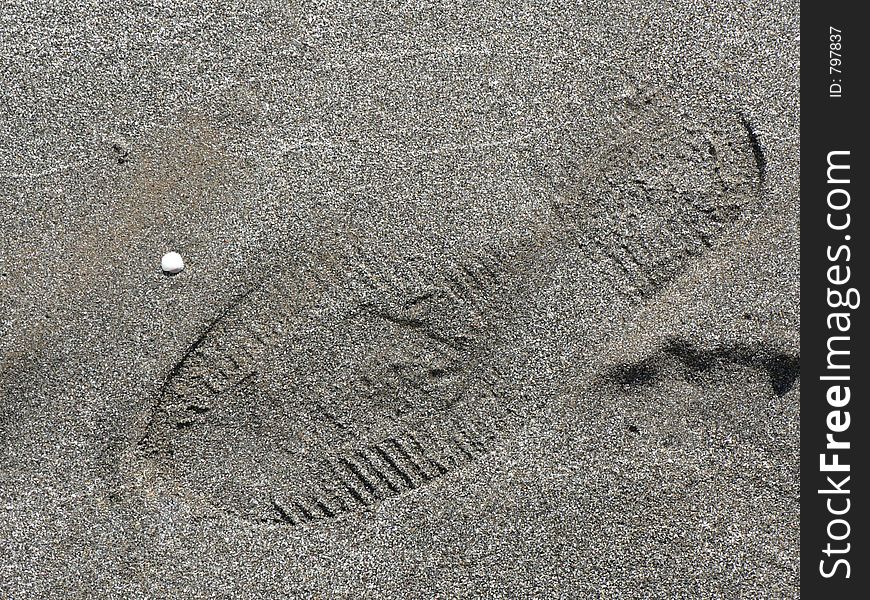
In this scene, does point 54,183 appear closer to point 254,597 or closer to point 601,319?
point 254,597

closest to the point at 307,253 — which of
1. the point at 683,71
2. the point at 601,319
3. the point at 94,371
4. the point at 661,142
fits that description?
the point at 94,371

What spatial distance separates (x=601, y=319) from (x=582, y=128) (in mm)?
698

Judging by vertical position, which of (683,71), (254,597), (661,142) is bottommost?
(254,597)

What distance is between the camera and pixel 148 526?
8.27ft

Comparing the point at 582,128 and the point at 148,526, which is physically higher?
the point at 582,128

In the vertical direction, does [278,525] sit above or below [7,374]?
below

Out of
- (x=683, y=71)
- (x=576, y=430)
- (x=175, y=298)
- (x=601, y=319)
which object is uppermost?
(x=683, y=71)

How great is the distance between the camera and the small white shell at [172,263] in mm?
2506

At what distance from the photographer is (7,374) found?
252 cm

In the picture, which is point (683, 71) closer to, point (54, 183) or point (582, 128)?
point (582, 128)

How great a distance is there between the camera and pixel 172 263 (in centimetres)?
251

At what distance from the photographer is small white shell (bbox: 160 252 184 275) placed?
251 centimetres
